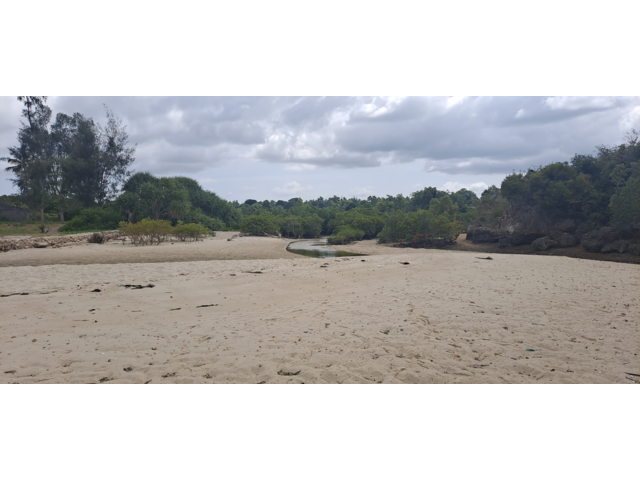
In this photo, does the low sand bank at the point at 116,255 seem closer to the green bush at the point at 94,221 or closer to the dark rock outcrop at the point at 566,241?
the green bush at the point at 94,221

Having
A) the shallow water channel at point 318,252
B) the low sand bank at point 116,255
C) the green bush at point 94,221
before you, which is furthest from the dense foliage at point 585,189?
the green bush at point 94,221

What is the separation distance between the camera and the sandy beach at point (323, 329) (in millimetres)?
3604

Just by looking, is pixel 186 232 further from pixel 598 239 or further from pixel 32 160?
pixel 598 239

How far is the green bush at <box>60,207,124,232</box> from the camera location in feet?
86.4

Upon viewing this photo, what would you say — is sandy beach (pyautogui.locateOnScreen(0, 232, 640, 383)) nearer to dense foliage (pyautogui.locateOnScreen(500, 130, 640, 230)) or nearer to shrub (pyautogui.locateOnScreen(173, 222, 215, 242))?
dense foliage (pyautogui.locateOnScreen(500, 130, 640, 230))

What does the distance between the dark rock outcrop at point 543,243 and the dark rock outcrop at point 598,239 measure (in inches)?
72.2

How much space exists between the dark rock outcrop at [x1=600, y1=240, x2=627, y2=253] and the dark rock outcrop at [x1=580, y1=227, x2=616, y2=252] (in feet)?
1.29

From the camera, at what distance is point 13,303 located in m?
6.11

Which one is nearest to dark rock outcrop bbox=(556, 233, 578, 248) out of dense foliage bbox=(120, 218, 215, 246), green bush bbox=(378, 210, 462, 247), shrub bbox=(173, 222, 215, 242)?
green bush bbox=(378, 210, 462, 247)

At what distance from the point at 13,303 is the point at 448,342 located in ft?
23.9

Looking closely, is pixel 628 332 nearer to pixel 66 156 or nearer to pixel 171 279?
pixel 171 279

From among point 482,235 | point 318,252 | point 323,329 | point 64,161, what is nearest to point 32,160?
point 64,161

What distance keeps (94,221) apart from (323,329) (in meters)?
30.2

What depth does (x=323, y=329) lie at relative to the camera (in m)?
4.85
